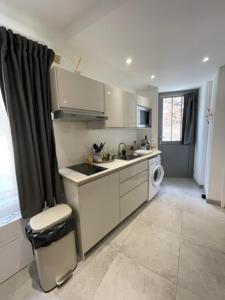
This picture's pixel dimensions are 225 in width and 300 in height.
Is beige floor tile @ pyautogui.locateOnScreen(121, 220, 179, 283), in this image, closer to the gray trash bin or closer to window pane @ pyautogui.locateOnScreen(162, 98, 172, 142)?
the gray trash bin

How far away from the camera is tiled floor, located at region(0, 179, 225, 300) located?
1.26 m

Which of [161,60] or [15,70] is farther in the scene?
[161,60]

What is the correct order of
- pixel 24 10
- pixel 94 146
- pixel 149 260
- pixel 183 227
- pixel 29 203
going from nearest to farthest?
pixel 24 10, pixel 29 203, pixel 149 260, pixel 183 227, pixel 94 146

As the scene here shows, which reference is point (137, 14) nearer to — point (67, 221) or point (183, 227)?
point (67, 221)

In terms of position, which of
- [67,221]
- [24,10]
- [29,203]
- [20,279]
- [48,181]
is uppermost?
[24,10]

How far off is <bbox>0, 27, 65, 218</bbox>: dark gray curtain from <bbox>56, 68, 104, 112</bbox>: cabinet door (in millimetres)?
158

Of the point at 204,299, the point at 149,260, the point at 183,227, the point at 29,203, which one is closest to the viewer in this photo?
the point at 204,299

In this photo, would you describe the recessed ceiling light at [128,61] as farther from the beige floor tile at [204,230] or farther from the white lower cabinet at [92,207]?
the beige floor tile at [204,230]

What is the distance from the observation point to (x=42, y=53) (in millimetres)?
1464

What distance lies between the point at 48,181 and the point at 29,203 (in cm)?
28

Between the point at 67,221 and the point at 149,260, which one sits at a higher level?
the point at 67,221

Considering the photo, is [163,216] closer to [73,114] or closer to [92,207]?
[92,207]

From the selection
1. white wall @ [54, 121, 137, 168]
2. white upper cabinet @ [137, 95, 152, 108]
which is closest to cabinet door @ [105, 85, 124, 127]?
white wall @ [54, 121, 137, 168]

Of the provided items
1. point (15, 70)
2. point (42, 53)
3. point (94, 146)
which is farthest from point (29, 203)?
point (42, 53)
